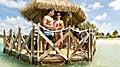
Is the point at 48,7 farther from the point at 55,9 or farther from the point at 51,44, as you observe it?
the point at 51,44

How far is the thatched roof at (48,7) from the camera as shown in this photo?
1466cm

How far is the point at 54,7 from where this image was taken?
15.0 m

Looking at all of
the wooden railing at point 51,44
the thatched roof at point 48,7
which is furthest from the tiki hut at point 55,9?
the wooden railing at point 51,44

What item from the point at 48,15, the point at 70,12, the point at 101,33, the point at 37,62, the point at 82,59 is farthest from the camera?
the point at 101,33

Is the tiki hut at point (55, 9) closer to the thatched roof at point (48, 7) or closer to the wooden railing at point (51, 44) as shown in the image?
the thatched roof at point (48, 7)

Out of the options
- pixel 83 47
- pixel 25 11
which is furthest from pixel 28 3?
pixel 83 47

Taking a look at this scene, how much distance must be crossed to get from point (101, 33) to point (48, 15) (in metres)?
64.9

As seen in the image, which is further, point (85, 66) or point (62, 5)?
point (62, 5)

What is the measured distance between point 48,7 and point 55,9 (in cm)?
42

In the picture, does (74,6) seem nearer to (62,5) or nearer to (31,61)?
(62,5)

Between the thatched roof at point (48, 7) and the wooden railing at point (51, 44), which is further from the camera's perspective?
the thatched roof at point (48, 7)

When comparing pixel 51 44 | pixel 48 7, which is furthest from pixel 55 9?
pixel 51 44

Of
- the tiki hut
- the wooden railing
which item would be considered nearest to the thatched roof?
the tiki hut

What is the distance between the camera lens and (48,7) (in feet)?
48.6
